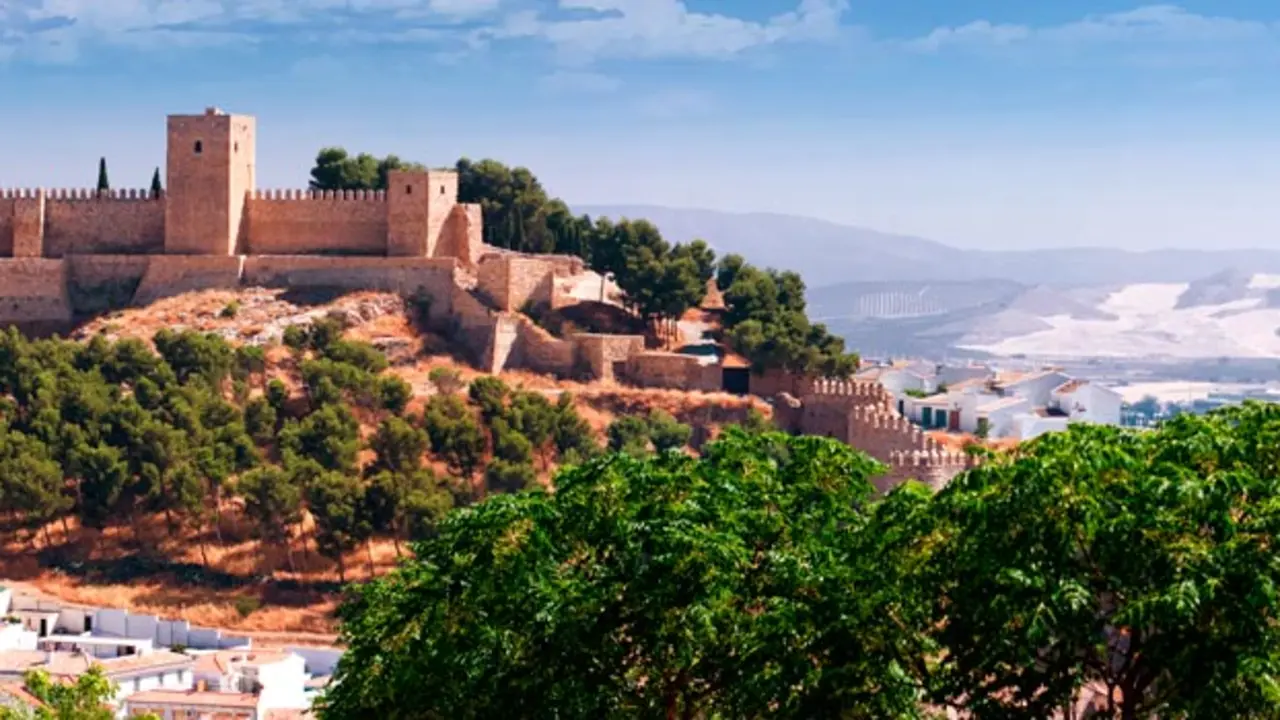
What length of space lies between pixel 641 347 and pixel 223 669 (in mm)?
12661

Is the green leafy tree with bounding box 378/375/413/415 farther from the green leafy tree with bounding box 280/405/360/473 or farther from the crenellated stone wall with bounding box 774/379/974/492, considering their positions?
the crenellated stone wall with bounding box 774/379/974/492

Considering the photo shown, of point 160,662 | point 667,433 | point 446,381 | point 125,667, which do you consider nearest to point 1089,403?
point 667,433

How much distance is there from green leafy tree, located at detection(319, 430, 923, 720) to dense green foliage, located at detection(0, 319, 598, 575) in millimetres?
18340

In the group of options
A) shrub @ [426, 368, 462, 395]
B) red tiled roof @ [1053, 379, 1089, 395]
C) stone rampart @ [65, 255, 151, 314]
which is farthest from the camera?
red tiled roof @ [1053, 379, 1089, 395]

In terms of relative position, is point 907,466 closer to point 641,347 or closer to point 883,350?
point 641,347

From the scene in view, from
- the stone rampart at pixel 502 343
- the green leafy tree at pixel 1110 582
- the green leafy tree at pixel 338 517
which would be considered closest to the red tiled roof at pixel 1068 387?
the stone rampart at pixel 502 343

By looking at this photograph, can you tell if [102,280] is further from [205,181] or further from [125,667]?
[125,667]

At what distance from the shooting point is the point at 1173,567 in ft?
42.9

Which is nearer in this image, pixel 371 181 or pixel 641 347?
pixel 641 347

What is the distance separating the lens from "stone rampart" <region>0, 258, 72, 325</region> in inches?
1614

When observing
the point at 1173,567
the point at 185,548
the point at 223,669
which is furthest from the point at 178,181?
the point at 1173,567

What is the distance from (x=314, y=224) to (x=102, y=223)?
4025 millimetres

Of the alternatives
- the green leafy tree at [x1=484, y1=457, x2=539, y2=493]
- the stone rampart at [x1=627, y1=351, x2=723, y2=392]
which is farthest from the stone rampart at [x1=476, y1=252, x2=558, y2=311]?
the green leafy tree at [x1=484, y1=457, x2=539, y2=493]

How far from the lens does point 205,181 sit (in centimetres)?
4084
